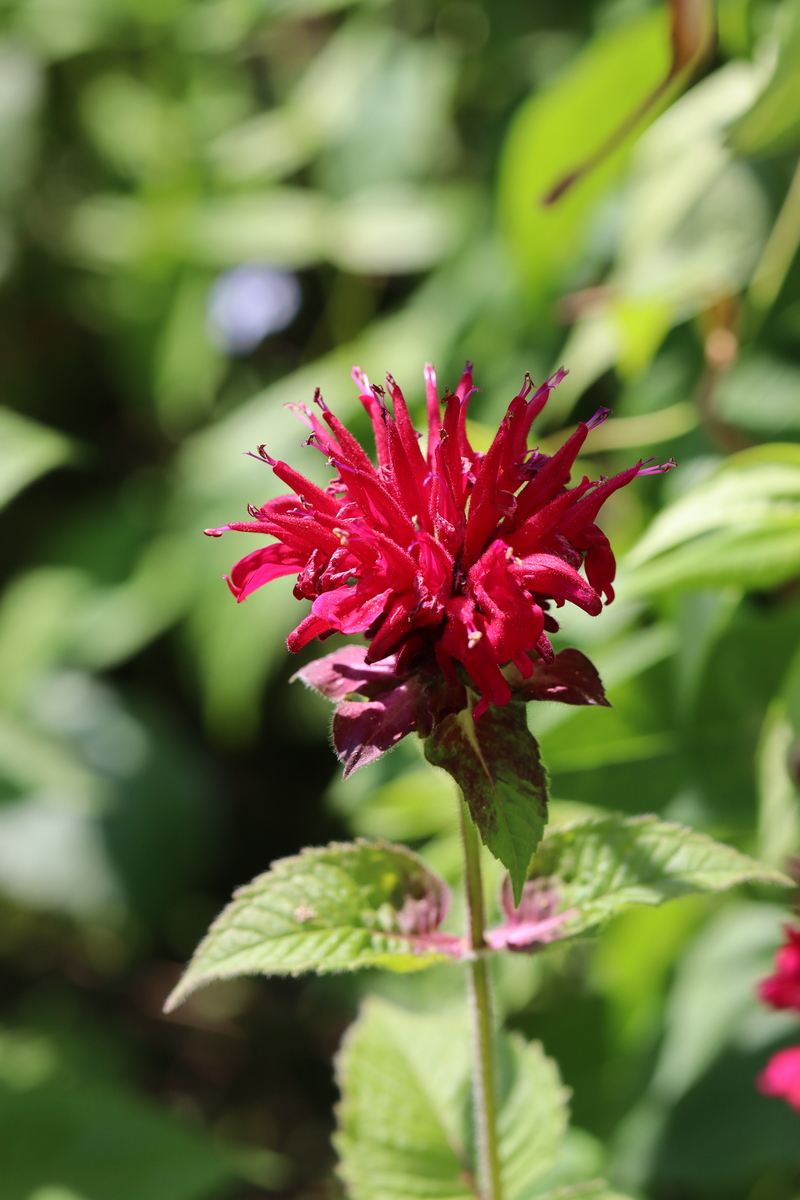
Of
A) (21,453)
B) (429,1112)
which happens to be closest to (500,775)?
(429,1112)

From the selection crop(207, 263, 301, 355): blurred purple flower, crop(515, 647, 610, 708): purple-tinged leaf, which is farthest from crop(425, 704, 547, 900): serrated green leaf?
crop(207, 263, 301, 355): blurred purple flower

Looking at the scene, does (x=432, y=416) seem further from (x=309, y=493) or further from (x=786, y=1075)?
(x=786, y=1075)

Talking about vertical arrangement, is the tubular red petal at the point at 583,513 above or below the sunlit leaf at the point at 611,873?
above

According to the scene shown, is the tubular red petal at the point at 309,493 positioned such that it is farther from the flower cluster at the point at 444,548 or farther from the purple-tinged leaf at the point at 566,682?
the purple-tinged leaf at the point at 566,682

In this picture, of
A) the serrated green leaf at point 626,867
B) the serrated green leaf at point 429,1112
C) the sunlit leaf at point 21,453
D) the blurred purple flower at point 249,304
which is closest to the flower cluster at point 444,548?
the serrated green leaf at point 626,867

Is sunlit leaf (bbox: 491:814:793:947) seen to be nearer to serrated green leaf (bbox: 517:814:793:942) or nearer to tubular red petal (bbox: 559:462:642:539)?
serrated green leaf (bbox: 517:814:793:942)
